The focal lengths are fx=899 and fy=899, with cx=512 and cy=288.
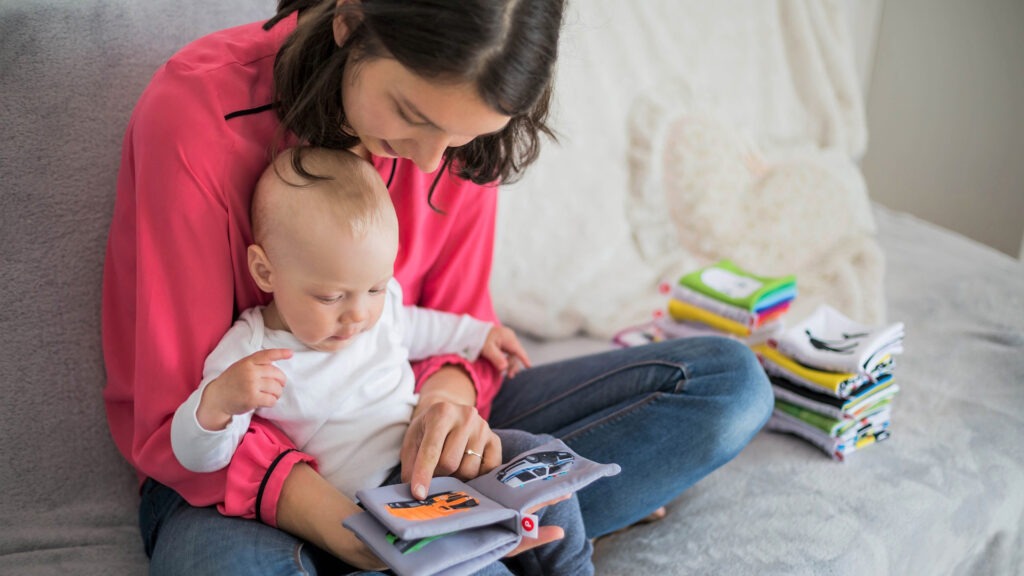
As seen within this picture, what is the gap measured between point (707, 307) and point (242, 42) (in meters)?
1.04

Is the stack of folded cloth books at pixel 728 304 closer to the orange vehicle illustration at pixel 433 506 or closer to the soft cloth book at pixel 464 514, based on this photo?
the soft cloth book at pixel 464 514

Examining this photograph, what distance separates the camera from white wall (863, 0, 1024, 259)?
8.52ft

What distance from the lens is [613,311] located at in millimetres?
1917

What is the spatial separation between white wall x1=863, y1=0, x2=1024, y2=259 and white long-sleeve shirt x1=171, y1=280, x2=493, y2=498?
2.16 metres

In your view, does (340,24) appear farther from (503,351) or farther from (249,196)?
(503,351)

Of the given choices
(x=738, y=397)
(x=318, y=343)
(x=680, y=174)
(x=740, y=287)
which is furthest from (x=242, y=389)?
(x=680, y=174)

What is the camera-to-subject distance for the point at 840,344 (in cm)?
161

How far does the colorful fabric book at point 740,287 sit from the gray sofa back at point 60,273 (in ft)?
3.58

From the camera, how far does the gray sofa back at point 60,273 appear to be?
3.80ft

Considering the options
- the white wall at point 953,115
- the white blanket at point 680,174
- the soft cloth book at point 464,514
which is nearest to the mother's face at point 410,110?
the soft cloth book at point 464,514

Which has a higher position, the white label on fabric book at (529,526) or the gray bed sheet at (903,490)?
the white label on fabric book at (529,526)

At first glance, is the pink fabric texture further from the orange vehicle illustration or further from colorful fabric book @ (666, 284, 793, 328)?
colorful fabric book @ (666, 284, 793, 328)

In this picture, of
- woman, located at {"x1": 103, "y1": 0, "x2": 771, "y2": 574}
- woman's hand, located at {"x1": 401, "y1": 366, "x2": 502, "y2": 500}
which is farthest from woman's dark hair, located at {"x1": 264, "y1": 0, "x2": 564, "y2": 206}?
woman's hand, located at {"x1": 401, "y1": 366, "x2": 502, "y2": 500}

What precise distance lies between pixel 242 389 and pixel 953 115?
247 centimetres
